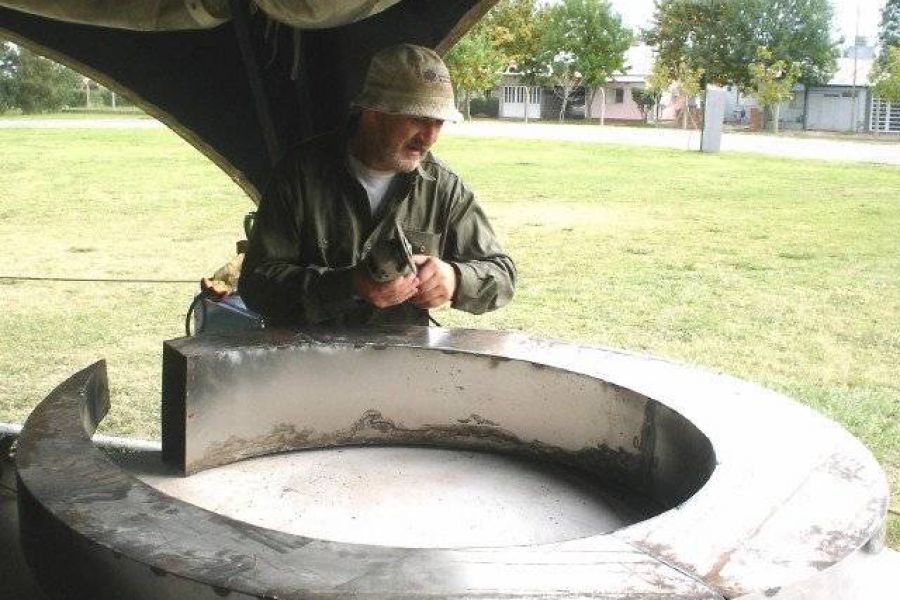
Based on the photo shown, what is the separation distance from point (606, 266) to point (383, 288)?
6.84m

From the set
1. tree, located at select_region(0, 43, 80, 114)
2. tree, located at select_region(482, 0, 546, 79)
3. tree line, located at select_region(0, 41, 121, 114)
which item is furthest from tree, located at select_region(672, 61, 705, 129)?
tree, located at select_region(0, 43, 80, 114)

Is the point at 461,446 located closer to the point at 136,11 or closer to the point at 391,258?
the point at 391,258

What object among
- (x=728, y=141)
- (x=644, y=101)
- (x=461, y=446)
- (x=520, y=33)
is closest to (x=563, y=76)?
(x=644, y=101)

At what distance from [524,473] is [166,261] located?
7.33 metres

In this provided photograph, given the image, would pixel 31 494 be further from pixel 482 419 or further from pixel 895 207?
pixel 895 207

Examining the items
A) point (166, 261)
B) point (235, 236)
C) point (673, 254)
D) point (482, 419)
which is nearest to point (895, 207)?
point (673, 254)

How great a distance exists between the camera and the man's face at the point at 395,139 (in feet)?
7.50

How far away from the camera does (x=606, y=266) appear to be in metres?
8.70

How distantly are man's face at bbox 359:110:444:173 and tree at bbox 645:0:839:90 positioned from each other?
26450mm

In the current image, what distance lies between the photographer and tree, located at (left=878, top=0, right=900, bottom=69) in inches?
976

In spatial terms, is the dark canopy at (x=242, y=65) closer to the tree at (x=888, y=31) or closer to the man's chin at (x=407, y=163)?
the man's chin at (x=407, y=163)

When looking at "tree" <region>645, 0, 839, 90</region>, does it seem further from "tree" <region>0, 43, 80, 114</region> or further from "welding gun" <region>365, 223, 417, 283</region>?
"welding gun" <region>365, 223, 417, 283</region>

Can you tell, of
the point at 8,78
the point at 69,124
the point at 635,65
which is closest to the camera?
the point at 69,124

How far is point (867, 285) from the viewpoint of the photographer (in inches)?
314
